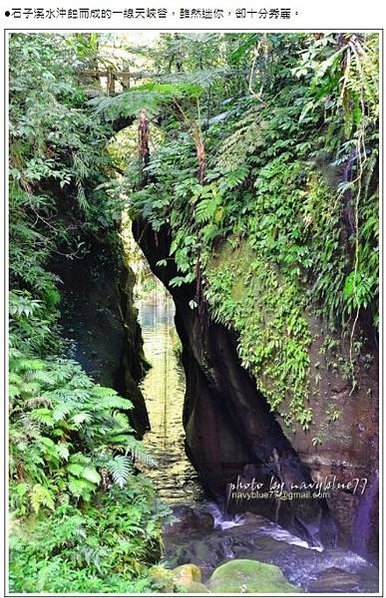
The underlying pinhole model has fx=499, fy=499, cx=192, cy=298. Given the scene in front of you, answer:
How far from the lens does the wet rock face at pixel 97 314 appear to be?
8117mm

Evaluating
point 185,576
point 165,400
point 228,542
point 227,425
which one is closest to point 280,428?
point 228,542

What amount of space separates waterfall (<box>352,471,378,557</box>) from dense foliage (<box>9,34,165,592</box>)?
258 centimetres

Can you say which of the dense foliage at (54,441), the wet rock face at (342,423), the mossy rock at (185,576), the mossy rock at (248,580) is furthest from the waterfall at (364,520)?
the dense foliage at (54,441)

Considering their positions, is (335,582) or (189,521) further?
(189,521)

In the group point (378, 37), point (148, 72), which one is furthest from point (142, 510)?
point (148, 72)

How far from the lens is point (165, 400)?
13266 mm

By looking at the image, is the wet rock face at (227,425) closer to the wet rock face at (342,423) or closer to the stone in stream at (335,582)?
the wet rock face at (342,423)

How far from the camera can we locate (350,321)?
5848 millimetres

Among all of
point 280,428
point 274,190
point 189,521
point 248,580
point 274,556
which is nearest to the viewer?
point 248,580

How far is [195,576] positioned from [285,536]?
304 cm

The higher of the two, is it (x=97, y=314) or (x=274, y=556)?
(x=97, y=314)

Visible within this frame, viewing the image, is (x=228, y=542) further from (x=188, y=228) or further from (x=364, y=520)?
(x=188, y=228)

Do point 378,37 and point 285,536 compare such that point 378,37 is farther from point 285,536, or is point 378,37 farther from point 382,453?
point 285,536

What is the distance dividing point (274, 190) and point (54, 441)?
3.98 m
